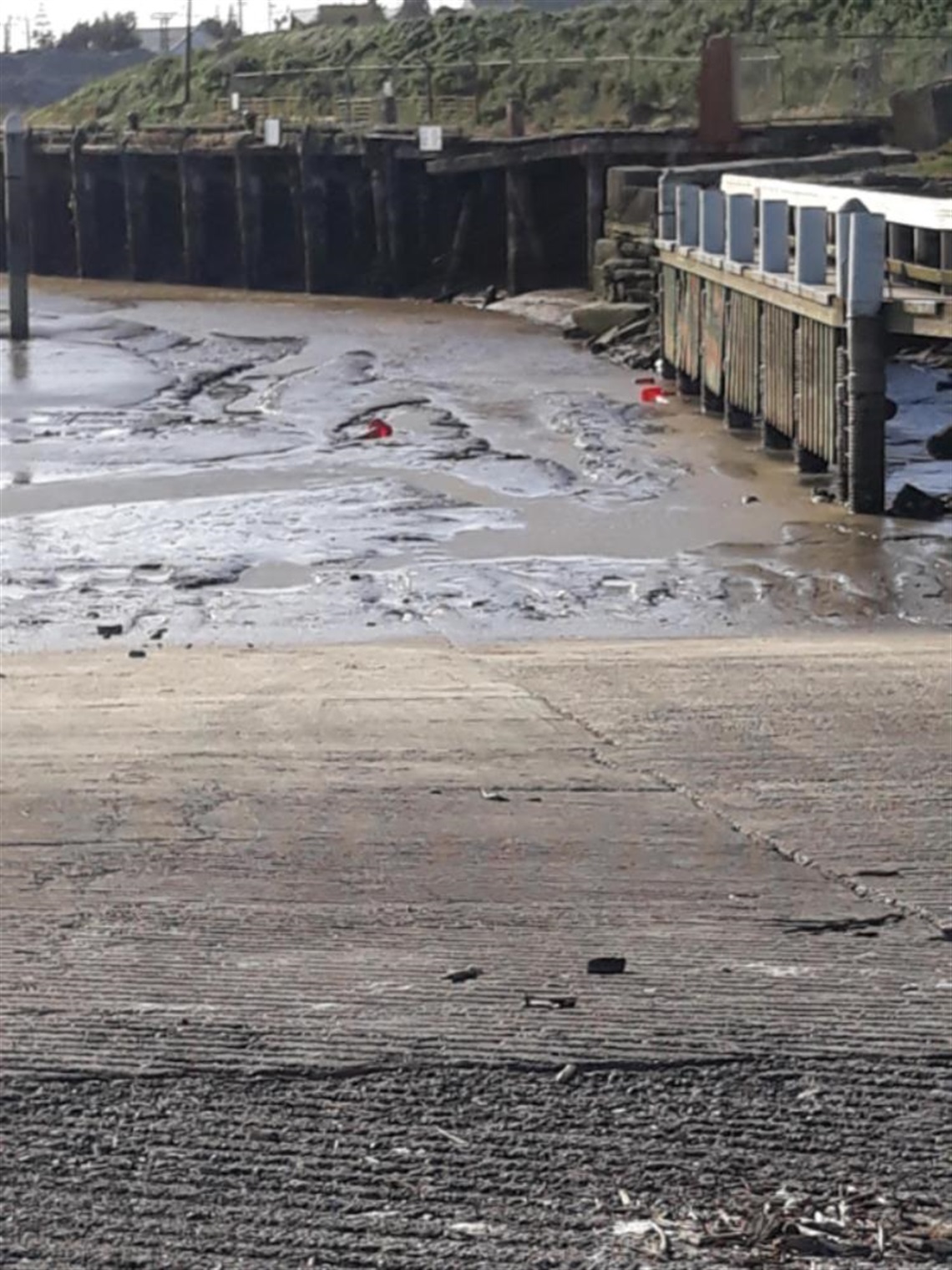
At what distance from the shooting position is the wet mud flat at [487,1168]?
3.48m

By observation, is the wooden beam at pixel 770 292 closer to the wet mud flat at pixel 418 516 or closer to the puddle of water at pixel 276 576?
the wet mud flat at pixel 418 516

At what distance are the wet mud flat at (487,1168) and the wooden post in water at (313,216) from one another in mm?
42528

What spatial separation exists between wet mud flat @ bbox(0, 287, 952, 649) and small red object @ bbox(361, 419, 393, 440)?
4.5 inches

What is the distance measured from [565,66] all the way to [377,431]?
3597 centimetres

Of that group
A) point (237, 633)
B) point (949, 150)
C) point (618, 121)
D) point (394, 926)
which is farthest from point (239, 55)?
point (394, 926)

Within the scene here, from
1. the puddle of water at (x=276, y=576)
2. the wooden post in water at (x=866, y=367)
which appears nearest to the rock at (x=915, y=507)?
the wooden post in water at (x=866, y=367)

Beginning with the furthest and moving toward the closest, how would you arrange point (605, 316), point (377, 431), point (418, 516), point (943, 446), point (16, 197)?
1. point (605, 316)
2. point (16, 197)
3. point (377, 431)
4. point (943, 446)
5. point (418, 516)

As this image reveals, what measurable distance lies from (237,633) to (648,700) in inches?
176

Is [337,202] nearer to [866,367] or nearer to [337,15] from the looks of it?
[866,367]

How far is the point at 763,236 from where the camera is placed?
18.8m

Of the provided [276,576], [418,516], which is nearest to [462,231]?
[418,516]

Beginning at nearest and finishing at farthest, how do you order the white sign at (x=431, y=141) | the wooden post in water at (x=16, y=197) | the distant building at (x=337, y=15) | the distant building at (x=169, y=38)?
the wooden post in water at (x=16, y=197) → the white sign at (x=431, y=141) → the distant building at (x=337, y=15) → the distant building at (x=169, y=38)

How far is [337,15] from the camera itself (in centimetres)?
9050

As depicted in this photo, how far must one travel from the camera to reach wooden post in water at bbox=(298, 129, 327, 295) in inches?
1818
